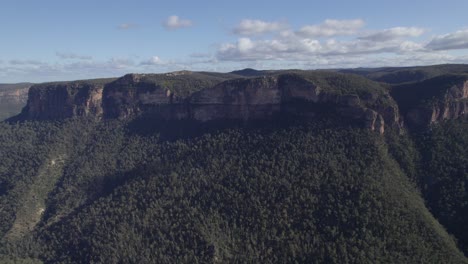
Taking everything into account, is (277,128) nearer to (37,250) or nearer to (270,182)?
(270,182)

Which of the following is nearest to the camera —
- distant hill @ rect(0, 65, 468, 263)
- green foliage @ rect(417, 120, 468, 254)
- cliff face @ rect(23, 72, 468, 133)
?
distant hill @ rect(0, 65, 468, 263)

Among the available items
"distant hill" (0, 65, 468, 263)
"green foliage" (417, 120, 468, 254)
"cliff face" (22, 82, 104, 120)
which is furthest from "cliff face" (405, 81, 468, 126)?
Result: "cliff face" (22, 82, 104, 120)

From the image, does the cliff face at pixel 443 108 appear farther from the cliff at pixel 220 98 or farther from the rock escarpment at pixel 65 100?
the rock escarpment at pixel 65 100

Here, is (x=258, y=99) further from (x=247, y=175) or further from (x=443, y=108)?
(x=443, y=108)

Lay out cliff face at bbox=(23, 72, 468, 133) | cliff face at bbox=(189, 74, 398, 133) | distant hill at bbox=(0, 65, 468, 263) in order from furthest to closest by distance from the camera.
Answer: cliff face at bbox=(23, 72, 468, 133) → cliff face at bbox=(189, 74, 398, 133) → distant hill at bbox=(0, 65, 468, 263)

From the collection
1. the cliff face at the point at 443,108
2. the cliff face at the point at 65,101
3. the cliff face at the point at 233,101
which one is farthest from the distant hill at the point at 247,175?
the cliff face at the point at 65,101

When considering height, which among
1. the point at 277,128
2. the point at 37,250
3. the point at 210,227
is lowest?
the point at 37,250

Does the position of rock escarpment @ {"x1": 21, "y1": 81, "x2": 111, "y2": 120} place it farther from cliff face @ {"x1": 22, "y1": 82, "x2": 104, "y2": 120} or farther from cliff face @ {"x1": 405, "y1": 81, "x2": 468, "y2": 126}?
cliff face @ {"x1": 405, "y1": 81, "x2": 468, "y2": 126}

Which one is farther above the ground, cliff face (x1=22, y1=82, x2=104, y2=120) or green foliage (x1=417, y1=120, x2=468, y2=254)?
cliff face (x1=22, y1=82, x2=104, y2=120)

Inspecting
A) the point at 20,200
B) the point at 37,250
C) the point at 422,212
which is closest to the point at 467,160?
the point at 422,212
